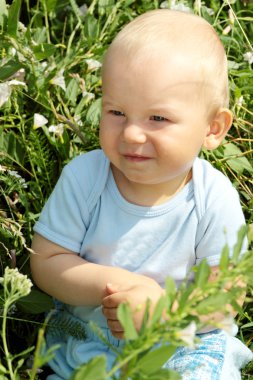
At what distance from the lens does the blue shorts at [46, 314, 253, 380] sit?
5.36ft

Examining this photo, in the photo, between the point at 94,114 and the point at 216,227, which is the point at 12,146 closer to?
the point at 94,114

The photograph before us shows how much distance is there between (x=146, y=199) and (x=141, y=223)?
49 mm

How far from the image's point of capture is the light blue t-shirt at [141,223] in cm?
166

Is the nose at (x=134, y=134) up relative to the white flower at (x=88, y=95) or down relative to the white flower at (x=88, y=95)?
up

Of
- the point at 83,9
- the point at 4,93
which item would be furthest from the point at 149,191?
the point at 83,9

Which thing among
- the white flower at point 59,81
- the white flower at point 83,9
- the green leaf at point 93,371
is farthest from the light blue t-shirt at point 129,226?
the white flower at point 83,9

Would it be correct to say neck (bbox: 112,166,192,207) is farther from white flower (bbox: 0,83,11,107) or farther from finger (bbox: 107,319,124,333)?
white flower (bbox: 0,83,11,107)

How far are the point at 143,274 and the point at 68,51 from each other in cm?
79

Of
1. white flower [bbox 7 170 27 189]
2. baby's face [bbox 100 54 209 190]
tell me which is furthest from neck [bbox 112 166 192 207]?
white flower [bbox 7 170 27 189]

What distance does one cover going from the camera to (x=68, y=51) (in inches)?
88.6

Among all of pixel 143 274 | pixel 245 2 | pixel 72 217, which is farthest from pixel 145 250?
pixel 245 2

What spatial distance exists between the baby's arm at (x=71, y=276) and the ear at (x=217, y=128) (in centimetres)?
28

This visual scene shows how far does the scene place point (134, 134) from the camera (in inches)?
58.0

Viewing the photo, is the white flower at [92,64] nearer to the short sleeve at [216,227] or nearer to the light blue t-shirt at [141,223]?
the light blue t-shirt at [141,223]
